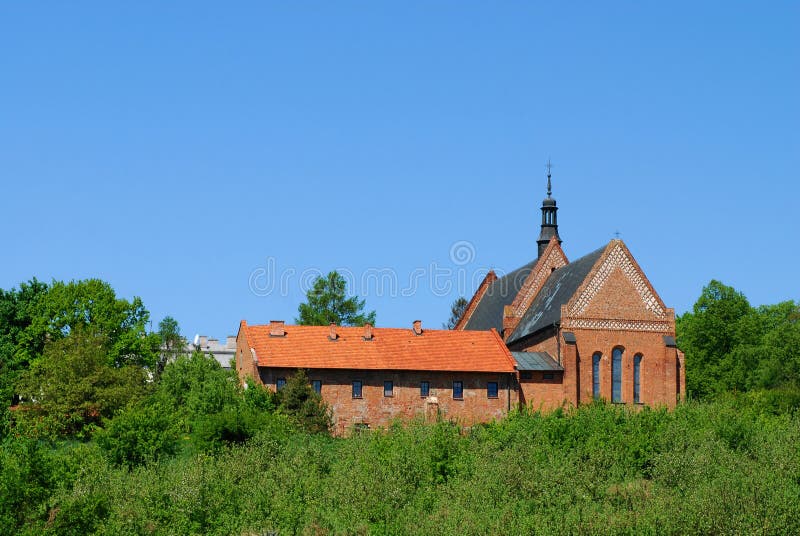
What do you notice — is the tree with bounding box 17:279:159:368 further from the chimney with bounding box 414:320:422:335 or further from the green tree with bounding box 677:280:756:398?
the green tree with bounding box 677:280:756:398

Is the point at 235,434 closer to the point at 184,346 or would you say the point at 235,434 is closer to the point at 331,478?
the point at 331,478

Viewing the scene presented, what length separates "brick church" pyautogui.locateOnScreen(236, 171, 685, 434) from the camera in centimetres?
6131

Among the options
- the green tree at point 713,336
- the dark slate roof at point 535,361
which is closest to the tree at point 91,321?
the dark slate roof at point 535,361

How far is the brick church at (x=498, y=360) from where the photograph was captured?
201 ft

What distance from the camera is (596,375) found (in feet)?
212

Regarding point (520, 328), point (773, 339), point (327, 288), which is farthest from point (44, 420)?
point (773, 339)

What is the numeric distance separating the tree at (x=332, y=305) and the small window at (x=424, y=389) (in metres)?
29.7

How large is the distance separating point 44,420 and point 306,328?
14.7 meters

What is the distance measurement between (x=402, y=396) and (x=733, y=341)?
32.3 meters

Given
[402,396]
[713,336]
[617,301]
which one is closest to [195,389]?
[402,396]

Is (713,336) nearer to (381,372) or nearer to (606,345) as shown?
(606,345)

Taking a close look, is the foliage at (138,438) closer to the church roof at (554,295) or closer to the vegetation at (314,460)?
the vegetation at (314,460)

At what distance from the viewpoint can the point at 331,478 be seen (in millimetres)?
45344

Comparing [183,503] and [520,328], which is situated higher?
[520,328]
